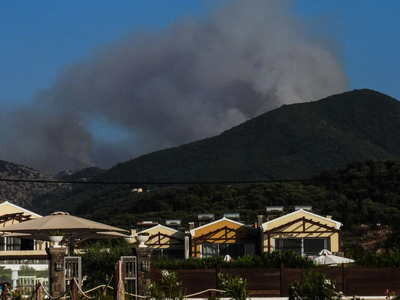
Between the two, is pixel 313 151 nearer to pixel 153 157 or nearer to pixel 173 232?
pixel 153 157

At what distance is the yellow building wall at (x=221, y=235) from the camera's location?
5100 centimetres

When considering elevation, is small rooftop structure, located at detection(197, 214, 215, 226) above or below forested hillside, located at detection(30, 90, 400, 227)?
below

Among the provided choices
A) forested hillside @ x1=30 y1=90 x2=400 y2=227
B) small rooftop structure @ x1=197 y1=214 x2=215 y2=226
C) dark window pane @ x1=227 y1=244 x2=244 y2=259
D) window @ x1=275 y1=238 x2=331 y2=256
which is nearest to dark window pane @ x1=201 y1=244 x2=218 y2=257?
dark window pane @ x1=227 y1=244 x2=244 y2=259

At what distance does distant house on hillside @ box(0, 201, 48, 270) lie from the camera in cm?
4266

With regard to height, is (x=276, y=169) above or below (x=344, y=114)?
below

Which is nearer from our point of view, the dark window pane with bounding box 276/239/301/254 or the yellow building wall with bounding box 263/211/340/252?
the yellow building wall with bounding box 263/211/340/252

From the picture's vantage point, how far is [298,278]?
95.7ft

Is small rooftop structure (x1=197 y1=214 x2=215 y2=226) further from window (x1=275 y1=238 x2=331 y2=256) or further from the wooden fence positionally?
the wooden fence

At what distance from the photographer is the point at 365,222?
7912 cm

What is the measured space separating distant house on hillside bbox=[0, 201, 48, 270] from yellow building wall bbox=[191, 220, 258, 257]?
1048 centimetres

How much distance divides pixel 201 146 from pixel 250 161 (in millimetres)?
16781

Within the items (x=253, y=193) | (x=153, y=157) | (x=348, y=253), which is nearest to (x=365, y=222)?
(x=253, y=193)

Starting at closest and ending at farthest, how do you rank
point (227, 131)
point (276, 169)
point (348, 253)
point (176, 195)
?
point (348, 253) → point (176, 195) → point (276, 169) → point (227, 131)

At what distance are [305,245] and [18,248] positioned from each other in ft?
58.1
